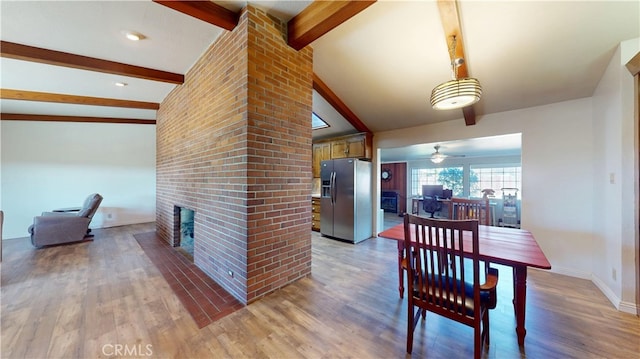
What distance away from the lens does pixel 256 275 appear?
2.19m

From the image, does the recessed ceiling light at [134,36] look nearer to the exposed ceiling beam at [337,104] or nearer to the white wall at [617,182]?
the exposed ceiling beam at [337,104]

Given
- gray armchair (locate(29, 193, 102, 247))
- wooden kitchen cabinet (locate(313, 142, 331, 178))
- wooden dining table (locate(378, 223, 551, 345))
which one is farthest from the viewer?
wooden kitchen cabinet (locate(313, 142, 331, 178))

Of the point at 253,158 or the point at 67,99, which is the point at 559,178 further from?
the point at 67,99

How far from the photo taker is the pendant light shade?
185cm

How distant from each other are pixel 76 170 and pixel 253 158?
223 inches

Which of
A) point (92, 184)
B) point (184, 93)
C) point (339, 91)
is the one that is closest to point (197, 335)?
point (184, 93)

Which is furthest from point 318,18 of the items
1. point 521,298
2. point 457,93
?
point 521,298

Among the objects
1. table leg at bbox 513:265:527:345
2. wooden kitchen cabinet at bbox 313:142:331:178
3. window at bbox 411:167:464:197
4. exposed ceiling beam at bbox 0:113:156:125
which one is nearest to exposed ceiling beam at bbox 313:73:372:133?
wooden kitchen cabinet at bbox 313:142:331:178

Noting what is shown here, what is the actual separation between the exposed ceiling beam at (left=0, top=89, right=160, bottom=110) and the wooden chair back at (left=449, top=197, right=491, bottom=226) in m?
5.92

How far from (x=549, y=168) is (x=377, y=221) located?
280 centimetres

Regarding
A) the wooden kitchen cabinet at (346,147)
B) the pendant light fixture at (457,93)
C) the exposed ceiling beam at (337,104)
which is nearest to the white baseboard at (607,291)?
the pendant light fixture at (457,93)

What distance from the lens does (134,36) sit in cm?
238

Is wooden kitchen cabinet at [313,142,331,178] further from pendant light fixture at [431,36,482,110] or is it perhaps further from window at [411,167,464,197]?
window at [411,167,464,197]

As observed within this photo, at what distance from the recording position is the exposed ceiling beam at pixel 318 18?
1857mm
